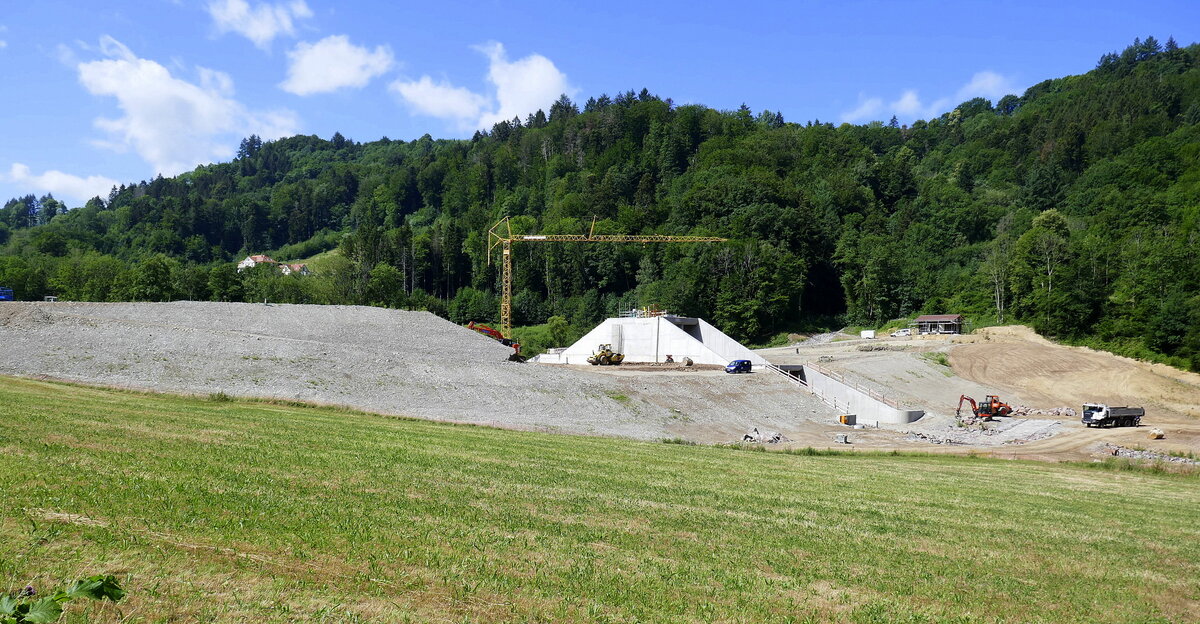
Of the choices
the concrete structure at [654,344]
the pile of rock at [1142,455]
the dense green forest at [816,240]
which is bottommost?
the pile of rock at [1142,455]

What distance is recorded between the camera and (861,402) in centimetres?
5303

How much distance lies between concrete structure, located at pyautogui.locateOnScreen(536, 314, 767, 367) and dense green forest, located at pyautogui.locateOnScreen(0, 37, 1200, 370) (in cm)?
3960

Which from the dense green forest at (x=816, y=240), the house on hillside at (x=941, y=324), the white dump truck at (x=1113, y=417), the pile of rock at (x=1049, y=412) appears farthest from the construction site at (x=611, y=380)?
the dense green forest at (x=816, y=240)

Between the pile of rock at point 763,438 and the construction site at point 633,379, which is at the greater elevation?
the construction site at point 633,379

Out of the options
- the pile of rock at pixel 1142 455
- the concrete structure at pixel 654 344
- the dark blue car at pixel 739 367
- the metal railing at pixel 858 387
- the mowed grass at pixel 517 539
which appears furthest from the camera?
the concrete structure at pixel 654 344

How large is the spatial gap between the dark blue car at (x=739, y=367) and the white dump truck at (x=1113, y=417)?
22276 mm

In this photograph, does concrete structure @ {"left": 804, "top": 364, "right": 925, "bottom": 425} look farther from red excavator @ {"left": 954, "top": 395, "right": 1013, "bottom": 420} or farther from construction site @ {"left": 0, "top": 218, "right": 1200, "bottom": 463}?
red excavator @ {"left": 954, "top": 395, "right": 1013, "bottom": 420}

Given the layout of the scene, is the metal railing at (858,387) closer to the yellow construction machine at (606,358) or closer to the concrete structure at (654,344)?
the concrete structure at (654,344)

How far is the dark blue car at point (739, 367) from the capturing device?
57562mm

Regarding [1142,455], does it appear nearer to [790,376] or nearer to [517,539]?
[790,376]

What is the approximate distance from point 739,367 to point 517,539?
49392mm

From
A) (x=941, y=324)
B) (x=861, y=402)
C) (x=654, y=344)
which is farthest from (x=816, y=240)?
(x=861, y=402)

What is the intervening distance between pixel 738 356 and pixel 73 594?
211ft

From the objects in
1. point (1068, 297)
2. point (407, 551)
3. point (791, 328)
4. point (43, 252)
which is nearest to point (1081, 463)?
point (407, 551)
